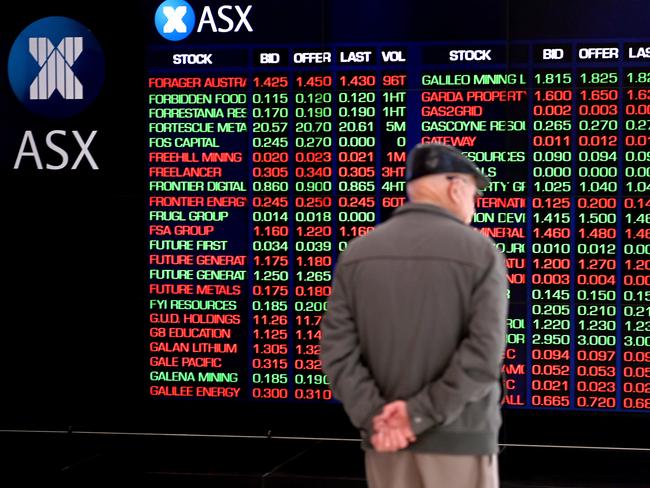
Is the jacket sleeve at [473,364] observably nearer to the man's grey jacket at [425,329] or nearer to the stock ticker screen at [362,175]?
the man's grey jacket at [425,329]

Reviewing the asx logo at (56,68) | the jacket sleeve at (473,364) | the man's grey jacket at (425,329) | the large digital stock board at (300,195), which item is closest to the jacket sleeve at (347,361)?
the man's grey jacket at (425,329)

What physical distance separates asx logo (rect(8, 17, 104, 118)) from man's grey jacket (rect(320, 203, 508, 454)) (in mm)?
3123

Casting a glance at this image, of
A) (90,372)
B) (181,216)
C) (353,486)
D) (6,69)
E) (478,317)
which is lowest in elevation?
(353,486)

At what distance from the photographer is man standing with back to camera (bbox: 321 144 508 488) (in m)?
2.71

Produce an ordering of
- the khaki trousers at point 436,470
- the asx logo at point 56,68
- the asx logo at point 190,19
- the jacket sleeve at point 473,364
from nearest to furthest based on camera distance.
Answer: the jacket sleeve at point 473,364
the khaki trousers at point 436,470
the asx logo at point 190,19
the asx logo at point 56,68

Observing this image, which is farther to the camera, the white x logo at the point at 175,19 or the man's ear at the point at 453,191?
the white x logo at the point at 175,19

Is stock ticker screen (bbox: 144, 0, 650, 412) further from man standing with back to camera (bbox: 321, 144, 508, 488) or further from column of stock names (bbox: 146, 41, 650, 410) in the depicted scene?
man standing with back to camera (bbox: 321, 144, 508, 488)

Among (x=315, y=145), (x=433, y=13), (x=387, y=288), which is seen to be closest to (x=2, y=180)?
(x=315, y=145)

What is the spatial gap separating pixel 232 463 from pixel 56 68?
2.19m

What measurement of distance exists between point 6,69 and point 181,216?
3.95 feet

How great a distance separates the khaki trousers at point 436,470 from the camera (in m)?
2.78

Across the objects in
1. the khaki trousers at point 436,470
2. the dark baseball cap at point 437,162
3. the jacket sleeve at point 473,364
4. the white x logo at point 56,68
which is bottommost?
the khaki trousers at point 436,470

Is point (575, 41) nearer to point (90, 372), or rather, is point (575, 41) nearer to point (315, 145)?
point (315, 145)

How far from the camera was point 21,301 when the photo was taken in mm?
Result: 5637
